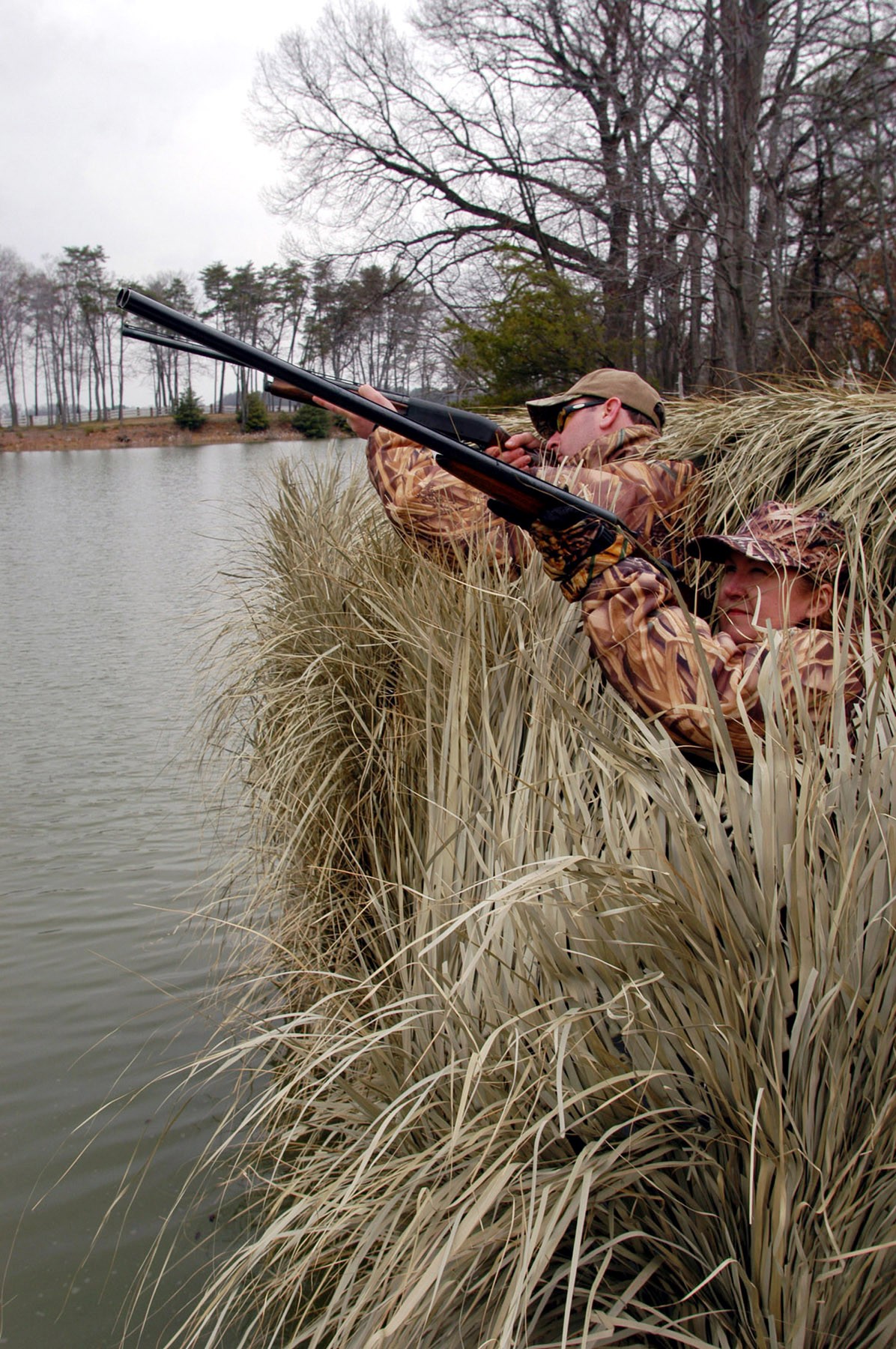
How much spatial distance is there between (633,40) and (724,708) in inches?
552

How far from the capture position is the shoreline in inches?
2212

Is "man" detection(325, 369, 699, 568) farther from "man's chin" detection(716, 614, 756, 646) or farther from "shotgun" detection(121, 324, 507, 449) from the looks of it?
"man's chin" detection(716, 614, 756, 646)

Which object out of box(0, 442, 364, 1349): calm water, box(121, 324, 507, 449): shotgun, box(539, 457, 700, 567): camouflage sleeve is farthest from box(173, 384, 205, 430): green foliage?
box(539, 457, 700, 567): camouflage sleeve

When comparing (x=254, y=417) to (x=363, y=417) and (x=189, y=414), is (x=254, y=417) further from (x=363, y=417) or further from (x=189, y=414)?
(x=363, y=417)

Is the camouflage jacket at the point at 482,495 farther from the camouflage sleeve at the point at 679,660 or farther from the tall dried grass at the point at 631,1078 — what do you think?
the tall dried grass at the point at 631,1078

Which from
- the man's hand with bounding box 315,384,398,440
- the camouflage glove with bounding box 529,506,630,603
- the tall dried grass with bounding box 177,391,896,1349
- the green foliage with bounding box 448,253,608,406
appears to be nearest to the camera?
the tall dried grass with bounding box 177,391,896,1349

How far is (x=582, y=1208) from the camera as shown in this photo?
1379mm

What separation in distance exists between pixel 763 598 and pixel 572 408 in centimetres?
120

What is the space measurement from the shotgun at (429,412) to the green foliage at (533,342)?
451 inches

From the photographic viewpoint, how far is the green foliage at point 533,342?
1454cm

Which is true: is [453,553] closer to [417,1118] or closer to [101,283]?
[417,1118]

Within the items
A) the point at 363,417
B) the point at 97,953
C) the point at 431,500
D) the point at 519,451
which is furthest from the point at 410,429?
the point at 97,953

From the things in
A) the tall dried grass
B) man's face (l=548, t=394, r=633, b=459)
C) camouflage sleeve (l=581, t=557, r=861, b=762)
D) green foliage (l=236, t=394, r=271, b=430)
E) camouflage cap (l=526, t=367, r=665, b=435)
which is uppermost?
green foliage (l=236, t=394, r=271, b=430)

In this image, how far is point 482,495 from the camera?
306cm
